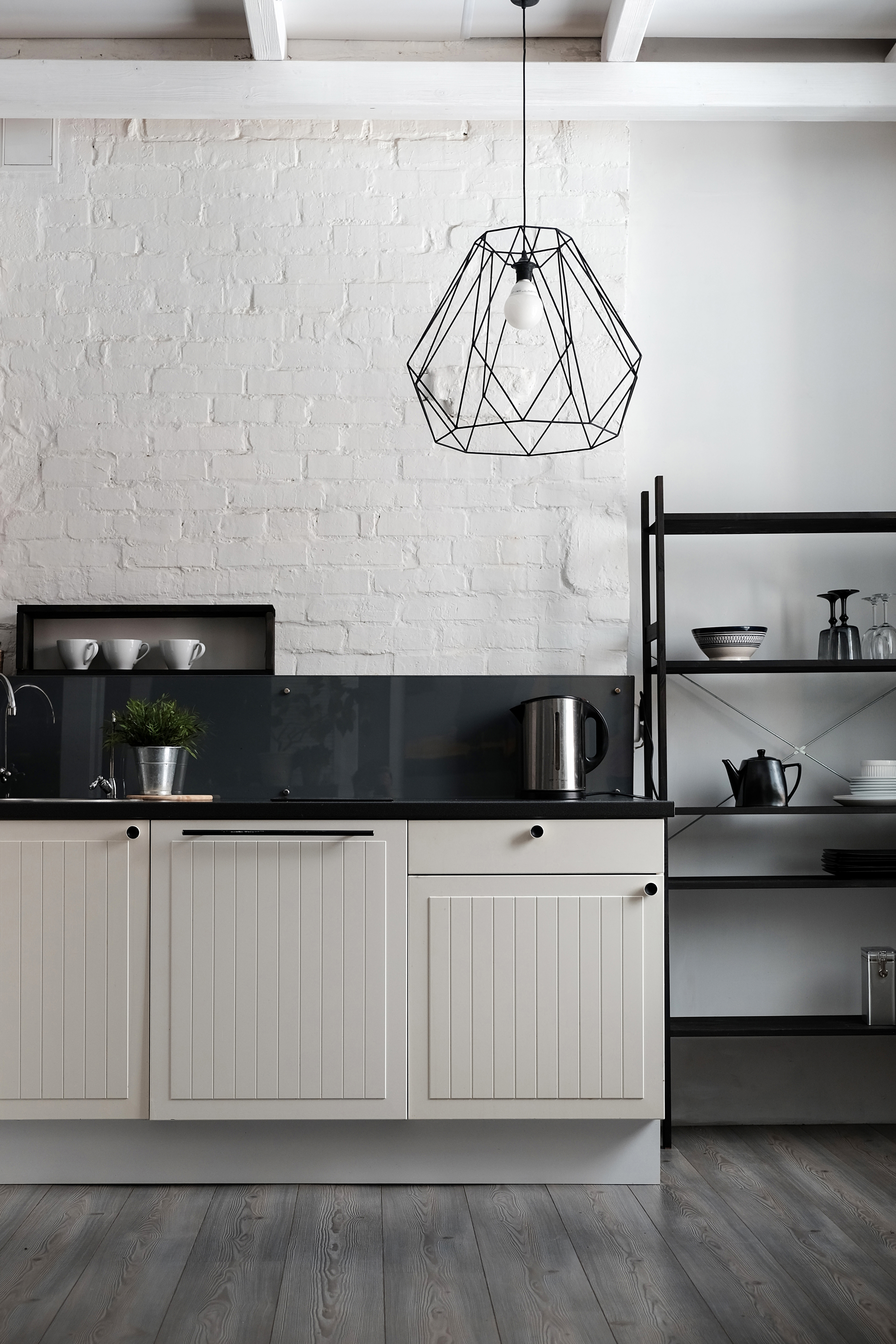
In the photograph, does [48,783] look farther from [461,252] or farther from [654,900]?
[461,252]

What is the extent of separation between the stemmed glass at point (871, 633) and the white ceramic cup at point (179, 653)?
1.95m

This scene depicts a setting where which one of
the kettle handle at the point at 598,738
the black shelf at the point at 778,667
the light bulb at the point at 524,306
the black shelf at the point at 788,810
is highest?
the light bulb at the point at 524,306

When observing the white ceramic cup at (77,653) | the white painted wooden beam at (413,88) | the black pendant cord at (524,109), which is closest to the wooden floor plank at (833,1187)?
the white ceramic cup at (77,653)

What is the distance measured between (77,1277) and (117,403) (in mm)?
2307

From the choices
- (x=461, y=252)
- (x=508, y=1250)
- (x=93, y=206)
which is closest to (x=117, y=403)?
(x=93, y=206)

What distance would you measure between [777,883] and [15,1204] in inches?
82.4

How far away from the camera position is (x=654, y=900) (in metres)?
2.63

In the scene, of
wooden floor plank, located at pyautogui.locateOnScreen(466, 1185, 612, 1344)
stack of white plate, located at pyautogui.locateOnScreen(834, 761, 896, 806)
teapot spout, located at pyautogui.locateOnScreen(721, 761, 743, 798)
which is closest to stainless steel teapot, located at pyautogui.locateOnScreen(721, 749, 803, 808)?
teapot spout, located at pyautogui.locateOnScreen(721, 761, 743, 798)

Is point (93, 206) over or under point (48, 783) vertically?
over

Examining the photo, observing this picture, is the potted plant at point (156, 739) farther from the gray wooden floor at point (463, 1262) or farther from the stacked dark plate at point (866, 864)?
the stacked dark plate at point (866, 864)

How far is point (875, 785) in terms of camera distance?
122 inches

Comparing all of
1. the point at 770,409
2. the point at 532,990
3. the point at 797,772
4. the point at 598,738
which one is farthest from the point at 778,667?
the point at 532,990

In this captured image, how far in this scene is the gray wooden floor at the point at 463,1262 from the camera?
1.96 metres

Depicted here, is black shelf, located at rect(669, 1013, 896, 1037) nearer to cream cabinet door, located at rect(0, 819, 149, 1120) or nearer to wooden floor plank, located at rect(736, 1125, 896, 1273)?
wooden floor plank, located at rect(736, 1125, 896, 1273)
